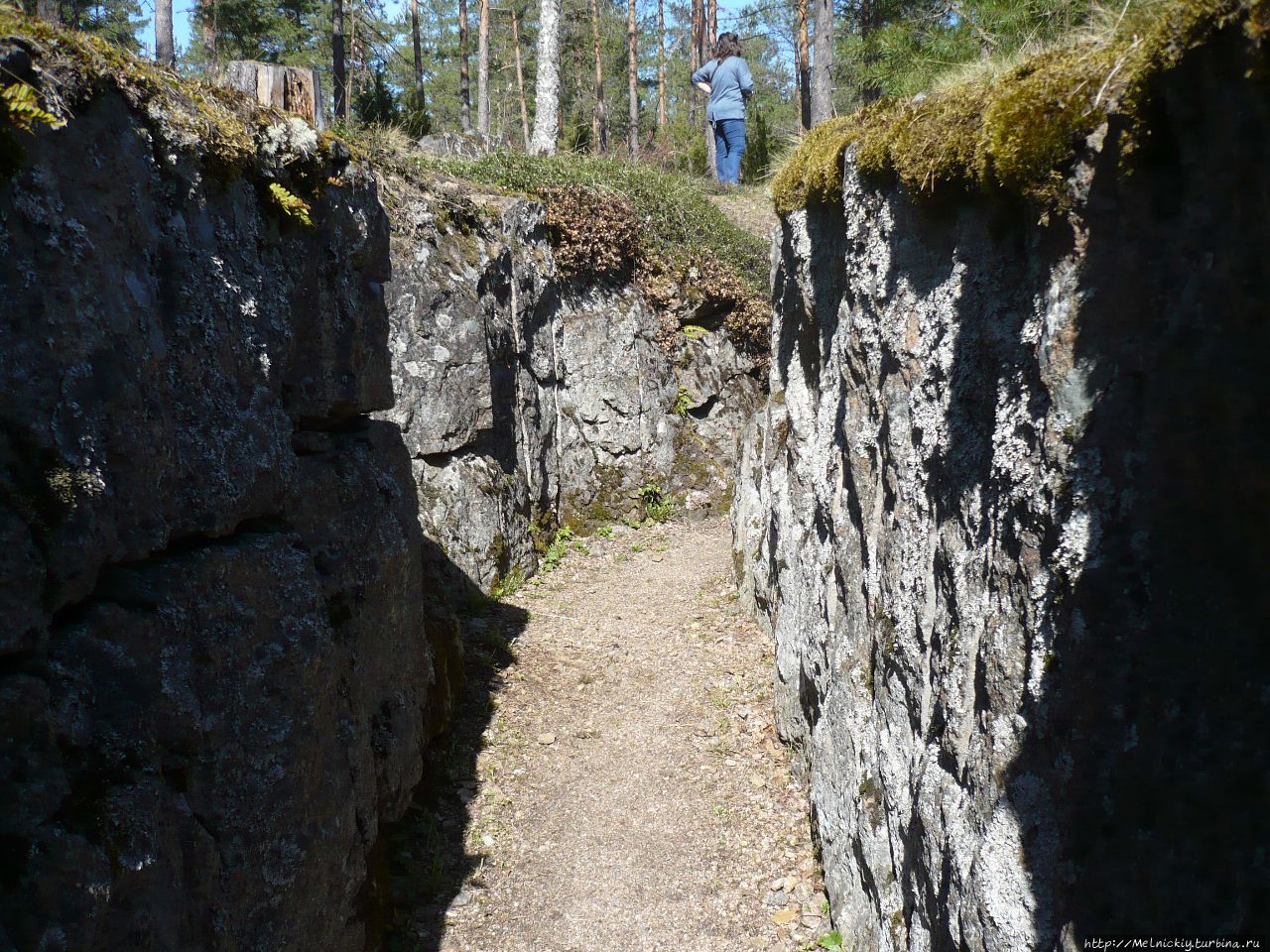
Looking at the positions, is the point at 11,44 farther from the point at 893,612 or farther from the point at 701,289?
the point at 701,289

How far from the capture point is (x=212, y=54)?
17953mm

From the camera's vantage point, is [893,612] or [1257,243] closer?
[1257,243]

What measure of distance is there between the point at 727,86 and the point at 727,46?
2.56 ft

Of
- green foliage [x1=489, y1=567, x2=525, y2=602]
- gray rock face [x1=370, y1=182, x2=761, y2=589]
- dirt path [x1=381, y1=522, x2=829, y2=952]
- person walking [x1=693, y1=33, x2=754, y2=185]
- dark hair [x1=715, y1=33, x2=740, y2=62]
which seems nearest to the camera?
dirt path [x1=381, y1=522, x2=829, y2=952]

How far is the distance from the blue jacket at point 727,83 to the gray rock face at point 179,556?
37.8 ft

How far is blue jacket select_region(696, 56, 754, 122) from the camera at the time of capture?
46.8ft

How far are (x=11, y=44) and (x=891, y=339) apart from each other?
10.3 ft

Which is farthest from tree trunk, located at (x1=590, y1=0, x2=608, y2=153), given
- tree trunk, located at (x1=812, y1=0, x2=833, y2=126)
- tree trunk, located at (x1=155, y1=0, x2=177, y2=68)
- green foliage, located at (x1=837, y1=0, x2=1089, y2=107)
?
green foliage, located at (x1=837, y1=0, x2=1089, y2=107)

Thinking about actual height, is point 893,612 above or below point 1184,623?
below

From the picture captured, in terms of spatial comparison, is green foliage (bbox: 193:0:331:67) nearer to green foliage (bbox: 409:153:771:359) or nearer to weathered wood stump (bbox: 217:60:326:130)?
green foliage (bbox: 409:153:771:359)

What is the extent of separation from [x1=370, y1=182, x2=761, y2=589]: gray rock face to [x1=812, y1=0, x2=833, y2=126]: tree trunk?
5122mm

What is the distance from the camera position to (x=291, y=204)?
3.66 metres

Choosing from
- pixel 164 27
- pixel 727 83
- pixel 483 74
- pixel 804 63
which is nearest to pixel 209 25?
pixel 164 27

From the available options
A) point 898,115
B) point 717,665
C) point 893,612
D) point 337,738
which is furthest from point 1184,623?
point 717,665
